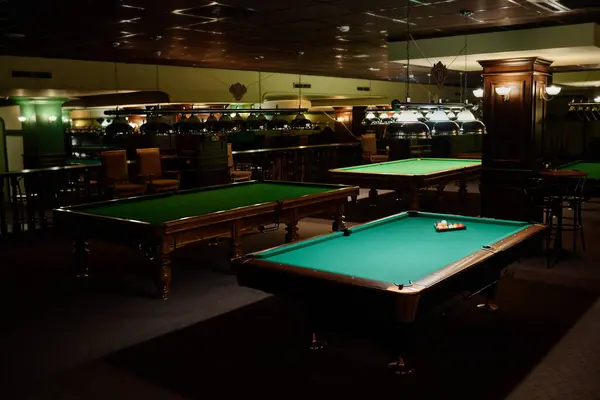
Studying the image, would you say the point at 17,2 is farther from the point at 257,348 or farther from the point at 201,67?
the point at 201,67

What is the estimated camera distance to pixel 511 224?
4.88m

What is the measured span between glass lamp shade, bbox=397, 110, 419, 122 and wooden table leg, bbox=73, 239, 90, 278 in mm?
3387

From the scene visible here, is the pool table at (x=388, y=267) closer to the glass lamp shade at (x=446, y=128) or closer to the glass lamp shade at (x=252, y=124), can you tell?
the glass lamp shade at (x=446, y=128)

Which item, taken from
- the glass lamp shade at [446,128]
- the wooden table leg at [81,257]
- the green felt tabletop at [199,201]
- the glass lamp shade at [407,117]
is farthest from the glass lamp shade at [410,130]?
the wooden table leg at [81,257]

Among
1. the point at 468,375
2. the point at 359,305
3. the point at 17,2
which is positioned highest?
the point at 17,2

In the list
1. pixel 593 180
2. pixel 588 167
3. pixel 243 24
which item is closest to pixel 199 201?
pixel 243 24

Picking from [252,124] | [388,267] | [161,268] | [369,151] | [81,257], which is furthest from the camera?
[369,151]

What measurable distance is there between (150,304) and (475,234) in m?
2.85

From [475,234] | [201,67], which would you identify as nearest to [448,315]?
[475,234]

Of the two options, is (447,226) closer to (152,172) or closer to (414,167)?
(414,167)

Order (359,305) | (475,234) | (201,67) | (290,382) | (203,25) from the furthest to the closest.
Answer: (201,67) → (203,25) → (475,234) → (290,382) → (359,305)

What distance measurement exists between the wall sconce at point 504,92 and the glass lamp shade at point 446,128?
222 centimetres

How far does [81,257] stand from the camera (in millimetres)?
6074

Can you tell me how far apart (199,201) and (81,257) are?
1.34 metres
